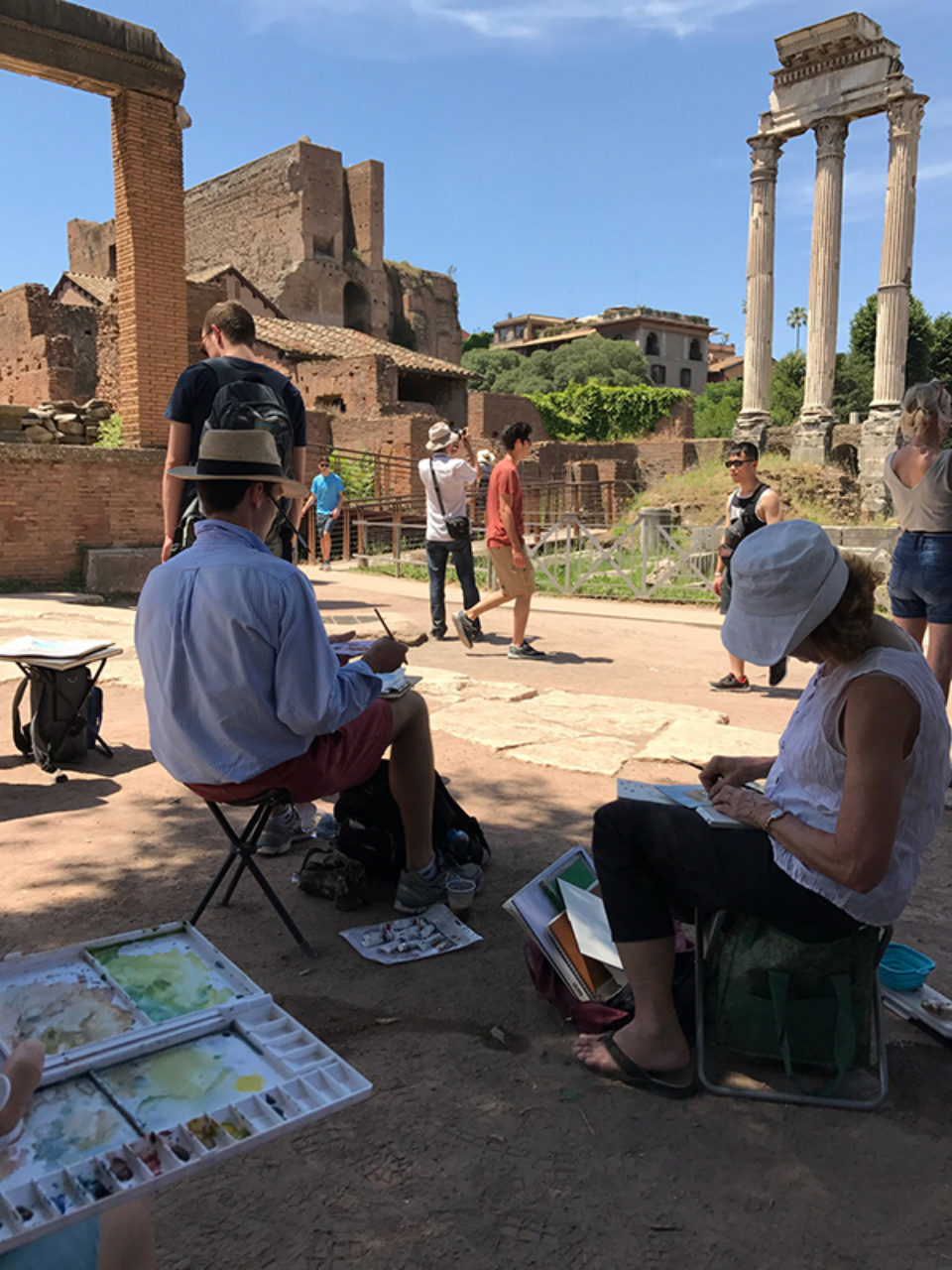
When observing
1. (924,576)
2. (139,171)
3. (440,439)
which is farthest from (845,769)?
(139,171)

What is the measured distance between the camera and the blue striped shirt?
2475mm

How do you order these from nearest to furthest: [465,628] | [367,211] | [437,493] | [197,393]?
[197,393] < [465,628] < [437,493] < [367,211]

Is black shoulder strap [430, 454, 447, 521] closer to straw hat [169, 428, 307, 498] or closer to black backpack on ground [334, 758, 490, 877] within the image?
black backpack on ground [334, 758, 490, 877]

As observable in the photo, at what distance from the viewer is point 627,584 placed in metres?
12.1

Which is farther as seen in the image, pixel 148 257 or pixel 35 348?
pixel 35 348

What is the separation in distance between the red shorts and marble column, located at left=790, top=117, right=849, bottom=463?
2317 cm

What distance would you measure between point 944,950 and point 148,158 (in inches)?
447

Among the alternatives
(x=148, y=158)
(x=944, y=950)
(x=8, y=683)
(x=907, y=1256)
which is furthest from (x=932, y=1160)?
(x=148, y=158)

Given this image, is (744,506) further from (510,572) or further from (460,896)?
(460,896)

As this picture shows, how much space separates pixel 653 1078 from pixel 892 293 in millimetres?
25586

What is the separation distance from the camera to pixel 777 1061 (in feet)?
7.74

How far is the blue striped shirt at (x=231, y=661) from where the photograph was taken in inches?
97.4

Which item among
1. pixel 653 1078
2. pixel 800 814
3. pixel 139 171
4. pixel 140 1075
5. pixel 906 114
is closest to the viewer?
pixel 140 1075

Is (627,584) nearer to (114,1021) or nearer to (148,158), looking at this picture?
(148,158)
